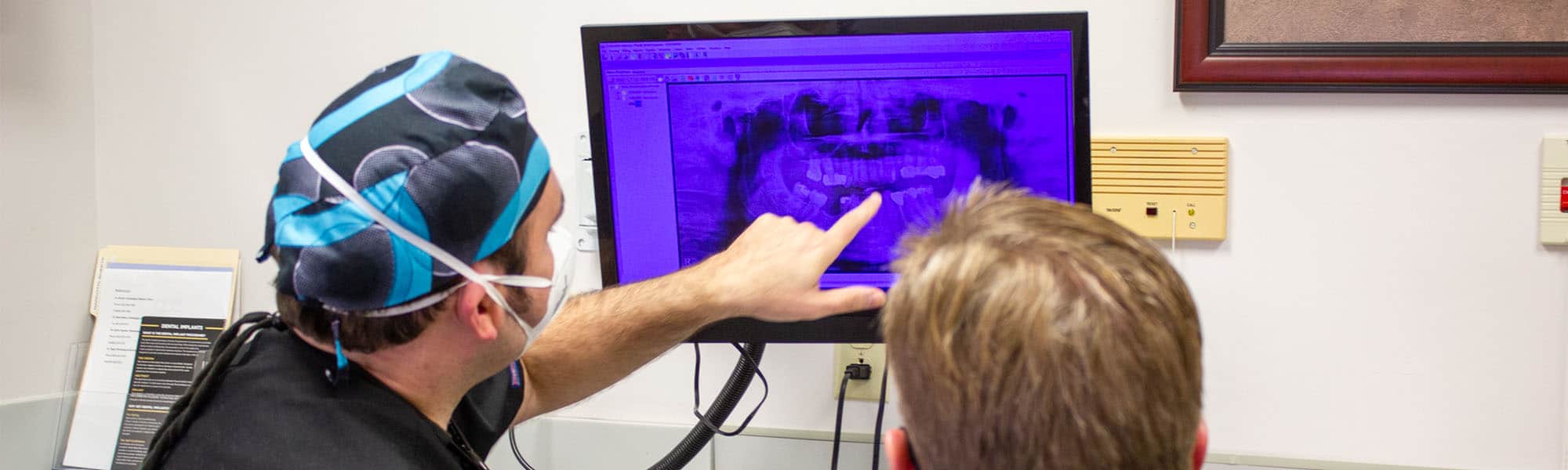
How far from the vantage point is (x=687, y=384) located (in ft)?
5.04

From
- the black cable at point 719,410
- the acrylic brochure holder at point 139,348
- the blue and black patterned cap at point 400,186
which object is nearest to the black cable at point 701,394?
the black cable at point 719,410

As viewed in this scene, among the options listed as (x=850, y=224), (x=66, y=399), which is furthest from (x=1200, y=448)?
(x=66, y=399)

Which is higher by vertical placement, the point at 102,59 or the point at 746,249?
the point at 102,59

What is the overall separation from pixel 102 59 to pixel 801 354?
1.25 m

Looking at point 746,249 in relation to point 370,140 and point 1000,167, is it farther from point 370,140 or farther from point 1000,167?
point 370,140

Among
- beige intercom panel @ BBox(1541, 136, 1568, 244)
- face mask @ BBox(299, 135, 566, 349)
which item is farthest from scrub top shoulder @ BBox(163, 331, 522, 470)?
beige intercom panel @ BBox(1541, 136, 1568, 244)

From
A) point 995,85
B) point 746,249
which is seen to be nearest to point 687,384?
point 746,249

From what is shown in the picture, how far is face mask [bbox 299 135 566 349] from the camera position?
82 centimetres

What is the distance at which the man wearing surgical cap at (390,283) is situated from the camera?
822mm

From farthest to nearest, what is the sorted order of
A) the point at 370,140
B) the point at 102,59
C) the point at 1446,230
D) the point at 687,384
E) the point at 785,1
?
the point at 102,59 → the point at 687,384 → the point at 785,1 → the point at 1446,230 → the point at 370,140

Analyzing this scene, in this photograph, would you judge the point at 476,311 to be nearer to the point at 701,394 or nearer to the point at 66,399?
the point at 701,394

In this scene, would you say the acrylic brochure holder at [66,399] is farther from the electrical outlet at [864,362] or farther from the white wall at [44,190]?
the electrical outlet at [864,362]

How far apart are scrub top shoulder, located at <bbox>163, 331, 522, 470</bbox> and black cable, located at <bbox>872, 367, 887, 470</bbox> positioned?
0.62 meters

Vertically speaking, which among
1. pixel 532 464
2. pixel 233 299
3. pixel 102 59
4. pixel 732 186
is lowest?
pixel 532 464
